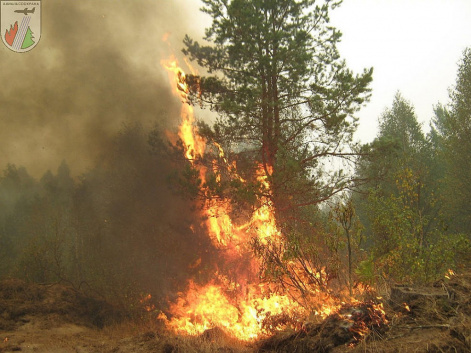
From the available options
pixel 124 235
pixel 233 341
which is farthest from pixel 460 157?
pixel 124 235

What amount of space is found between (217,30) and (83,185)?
35.6ft

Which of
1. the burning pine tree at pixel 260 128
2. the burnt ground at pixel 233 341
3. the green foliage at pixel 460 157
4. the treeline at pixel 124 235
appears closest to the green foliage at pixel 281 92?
the burning pine tree at pixel 260 128

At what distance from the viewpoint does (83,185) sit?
17.3 metres

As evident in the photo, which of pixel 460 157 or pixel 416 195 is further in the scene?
pixel 460 157

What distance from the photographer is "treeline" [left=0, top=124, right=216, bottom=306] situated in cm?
1459

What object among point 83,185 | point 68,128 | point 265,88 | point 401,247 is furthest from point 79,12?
point 401,247

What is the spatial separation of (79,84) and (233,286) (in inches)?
519

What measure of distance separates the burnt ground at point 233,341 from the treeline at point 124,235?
1.45 m

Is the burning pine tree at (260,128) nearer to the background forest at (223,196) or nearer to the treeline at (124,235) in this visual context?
the background forest at (223,196)

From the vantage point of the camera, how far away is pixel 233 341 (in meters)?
9.60

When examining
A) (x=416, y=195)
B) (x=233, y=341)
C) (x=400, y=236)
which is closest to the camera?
(x=233, y=341)

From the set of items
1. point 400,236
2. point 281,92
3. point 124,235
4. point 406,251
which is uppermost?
point 281,92

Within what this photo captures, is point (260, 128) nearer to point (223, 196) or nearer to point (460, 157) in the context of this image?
point (223, 196)

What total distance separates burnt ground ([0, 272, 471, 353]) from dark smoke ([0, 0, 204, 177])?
721 cm
